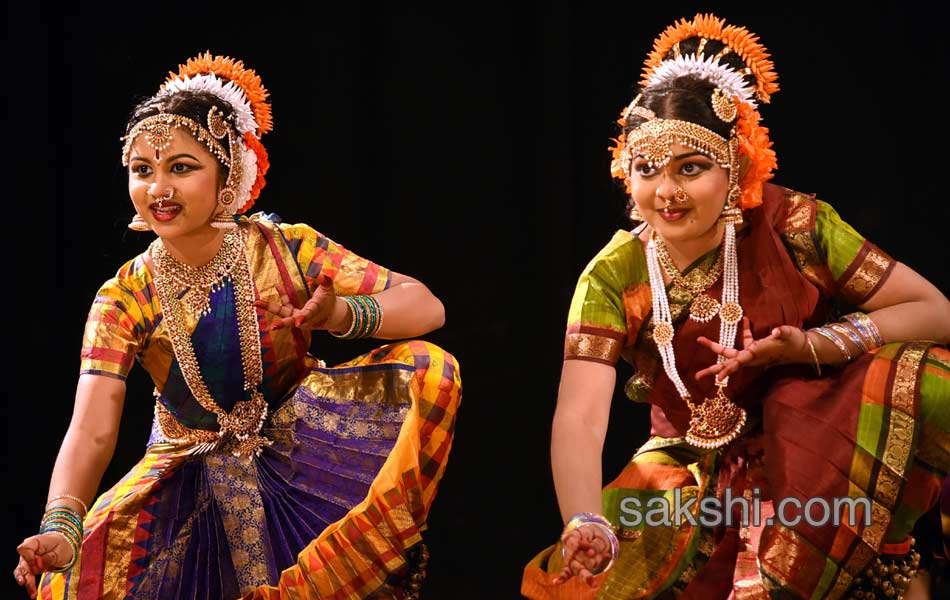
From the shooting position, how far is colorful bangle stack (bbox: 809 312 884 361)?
2.94m

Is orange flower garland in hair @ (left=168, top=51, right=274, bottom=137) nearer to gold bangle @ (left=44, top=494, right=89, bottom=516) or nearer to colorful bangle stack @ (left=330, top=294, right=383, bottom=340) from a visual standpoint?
colorful bangle stack @ (left=330, top=294, right=383, bottom=340)

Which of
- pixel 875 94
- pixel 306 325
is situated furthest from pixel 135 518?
pixel 875 94

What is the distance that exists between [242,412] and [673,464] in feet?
3.05

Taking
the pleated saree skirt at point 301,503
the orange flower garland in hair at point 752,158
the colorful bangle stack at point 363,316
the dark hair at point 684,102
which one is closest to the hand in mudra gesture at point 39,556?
the pleated saree skirt at point 301,503

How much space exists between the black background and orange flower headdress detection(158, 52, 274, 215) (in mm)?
750

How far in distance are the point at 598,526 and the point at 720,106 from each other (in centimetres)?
85

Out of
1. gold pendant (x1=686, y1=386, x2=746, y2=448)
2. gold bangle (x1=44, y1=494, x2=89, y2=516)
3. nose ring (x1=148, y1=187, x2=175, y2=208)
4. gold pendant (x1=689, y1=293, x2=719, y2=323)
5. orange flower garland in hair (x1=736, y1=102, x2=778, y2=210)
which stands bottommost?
gold bangle (x1=44, y1=494, x2=89, y2=516)

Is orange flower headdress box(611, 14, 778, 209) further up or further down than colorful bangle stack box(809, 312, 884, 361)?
further up

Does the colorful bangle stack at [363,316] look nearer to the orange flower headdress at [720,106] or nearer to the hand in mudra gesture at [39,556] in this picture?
the orange flower headdress at [720,106]

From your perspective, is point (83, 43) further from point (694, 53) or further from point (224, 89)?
point (694, 53)

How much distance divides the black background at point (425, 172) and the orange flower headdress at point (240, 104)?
75cm

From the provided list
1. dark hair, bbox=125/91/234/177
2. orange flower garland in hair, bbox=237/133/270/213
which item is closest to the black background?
orange flower garland in hair, bbox=237/133/270/213

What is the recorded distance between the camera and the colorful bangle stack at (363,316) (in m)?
3.19

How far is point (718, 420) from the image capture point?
309 cm
